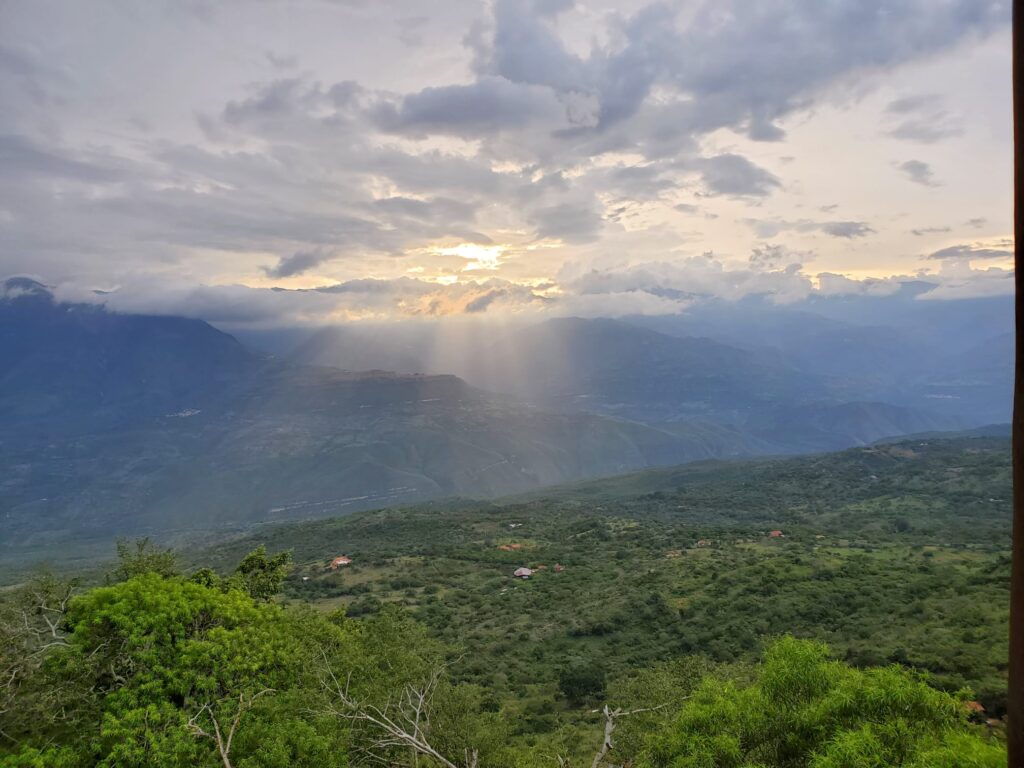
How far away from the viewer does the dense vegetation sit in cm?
1825

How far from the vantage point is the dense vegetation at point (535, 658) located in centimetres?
1825

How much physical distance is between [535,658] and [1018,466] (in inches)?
1883

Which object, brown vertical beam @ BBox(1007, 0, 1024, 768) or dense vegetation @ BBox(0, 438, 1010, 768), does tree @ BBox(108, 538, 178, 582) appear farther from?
brown vertical beam @ BBox(1007, 0, 1024, 768)

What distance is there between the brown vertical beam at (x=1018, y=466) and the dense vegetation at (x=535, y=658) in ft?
38.2

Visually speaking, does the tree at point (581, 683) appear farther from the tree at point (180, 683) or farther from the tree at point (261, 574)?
the tree at point (261, 574)

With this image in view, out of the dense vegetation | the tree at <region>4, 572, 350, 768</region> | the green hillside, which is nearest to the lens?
the dense vegetation

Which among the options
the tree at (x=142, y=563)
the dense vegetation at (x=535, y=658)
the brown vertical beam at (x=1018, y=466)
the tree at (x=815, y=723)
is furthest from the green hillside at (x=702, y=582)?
the brown vertical beam at (x=1018, y=466)

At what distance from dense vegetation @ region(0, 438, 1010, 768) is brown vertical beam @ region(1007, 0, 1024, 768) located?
11.7 metres

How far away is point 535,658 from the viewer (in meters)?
47.1

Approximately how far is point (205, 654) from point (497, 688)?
2382 cm

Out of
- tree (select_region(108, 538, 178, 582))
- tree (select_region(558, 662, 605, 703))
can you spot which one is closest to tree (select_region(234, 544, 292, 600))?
tree (select_region(108, 538, 178, 582))

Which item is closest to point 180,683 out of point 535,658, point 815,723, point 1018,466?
point 815,723

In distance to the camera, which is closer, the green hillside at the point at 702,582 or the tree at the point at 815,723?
the tree at the point at 815,723

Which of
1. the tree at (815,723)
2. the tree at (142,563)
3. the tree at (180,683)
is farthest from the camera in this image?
the tree at (142,563)
